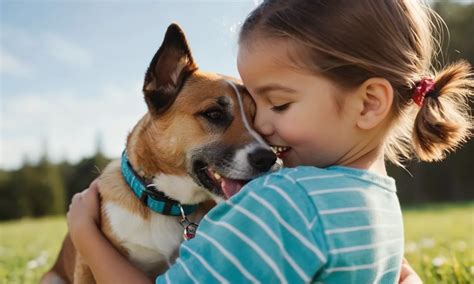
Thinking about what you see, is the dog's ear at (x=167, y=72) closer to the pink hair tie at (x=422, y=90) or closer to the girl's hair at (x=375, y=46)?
the girl's hair at (x=375, y=46)

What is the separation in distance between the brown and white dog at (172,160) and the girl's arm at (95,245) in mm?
97

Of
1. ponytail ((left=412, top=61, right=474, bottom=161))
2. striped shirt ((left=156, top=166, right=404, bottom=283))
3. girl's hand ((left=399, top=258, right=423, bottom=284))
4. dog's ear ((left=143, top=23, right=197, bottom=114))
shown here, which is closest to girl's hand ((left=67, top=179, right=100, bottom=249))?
dog's ear ((left=143, top=23, right=197, bottom=114))

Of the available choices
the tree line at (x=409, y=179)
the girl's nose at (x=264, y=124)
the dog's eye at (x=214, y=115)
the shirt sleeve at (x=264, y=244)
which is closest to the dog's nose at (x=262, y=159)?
the girl's nose at (x=264, y=124)

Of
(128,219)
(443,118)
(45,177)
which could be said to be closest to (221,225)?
(443,118)

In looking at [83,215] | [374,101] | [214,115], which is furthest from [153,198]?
[374,101]

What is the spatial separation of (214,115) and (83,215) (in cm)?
95

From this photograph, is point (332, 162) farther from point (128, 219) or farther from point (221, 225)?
point (128, 219)

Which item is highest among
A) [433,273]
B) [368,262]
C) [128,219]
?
[368,262]

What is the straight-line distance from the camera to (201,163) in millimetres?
3283

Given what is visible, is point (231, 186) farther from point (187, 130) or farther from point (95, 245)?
point (95, 245)

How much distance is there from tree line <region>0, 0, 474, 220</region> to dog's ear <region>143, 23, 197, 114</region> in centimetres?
2262

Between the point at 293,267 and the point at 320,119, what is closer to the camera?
the point at 293,267

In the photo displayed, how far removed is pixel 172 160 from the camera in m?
3.28

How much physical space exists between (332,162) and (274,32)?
22.3 inches
